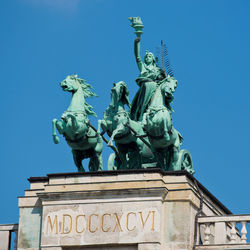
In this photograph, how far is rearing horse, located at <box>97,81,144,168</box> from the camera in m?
44.1

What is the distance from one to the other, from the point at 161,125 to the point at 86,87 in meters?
3.28

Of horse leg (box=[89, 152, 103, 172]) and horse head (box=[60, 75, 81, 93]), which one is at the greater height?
horse head (box=[60, 75, 81, 93])

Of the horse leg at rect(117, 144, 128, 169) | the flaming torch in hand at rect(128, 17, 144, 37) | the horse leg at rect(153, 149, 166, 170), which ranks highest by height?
the flaming torch in hand at rect(128, 17, 144, 37)

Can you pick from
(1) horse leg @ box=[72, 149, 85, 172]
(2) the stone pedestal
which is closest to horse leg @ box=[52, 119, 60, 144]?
(1) horse leg @ box=[72, 149, 85, 172]

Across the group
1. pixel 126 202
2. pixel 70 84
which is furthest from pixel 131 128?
pixel 126 202

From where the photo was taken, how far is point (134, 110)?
151 ft

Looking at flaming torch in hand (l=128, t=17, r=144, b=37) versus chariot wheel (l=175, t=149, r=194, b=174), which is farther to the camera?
flaming torch in hand (l=128, t=17, r=144, b=37)

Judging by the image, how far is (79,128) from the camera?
43.4m

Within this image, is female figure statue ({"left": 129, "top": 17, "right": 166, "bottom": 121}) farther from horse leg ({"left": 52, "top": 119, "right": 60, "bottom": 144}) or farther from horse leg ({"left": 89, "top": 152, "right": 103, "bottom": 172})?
horse leg ({"left": 52, "top": 119, "right": 60, "bottom": 144})

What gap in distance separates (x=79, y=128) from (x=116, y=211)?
3.26 meters

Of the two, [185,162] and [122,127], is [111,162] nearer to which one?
[122,127]

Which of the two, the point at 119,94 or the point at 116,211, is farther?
the point at 119,94

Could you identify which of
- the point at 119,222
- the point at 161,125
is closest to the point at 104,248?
the point at 119,222

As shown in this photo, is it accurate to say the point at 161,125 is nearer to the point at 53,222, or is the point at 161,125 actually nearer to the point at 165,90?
the point at 165,90
